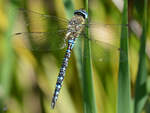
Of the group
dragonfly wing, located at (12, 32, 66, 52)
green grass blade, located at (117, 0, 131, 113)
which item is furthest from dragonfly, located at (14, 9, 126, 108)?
green grass blade, located at (117, 0, 131, 113)

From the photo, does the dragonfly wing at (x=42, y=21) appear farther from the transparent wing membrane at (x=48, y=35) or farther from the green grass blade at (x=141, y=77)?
the green grass blade at (x=141, y=77)

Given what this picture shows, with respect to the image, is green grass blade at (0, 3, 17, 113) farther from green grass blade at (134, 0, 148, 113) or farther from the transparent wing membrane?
green grass blade at (134, 0, 148, 113)

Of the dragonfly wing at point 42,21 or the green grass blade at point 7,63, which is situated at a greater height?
the dragonfly wing at point 42,21

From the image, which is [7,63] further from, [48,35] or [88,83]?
[88,83]

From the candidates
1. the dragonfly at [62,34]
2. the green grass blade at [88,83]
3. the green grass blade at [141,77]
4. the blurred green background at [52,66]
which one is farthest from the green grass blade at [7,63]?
the green grass blade at [141,77]

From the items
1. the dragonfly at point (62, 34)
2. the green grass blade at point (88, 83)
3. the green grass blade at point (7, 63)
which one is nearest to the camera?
the green grass blade at point (88, 83)

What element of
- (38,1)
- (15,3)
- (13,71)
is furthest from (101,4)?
(13,71)

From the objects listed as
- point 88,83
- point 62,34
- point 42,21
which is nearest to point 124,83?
point 88,83

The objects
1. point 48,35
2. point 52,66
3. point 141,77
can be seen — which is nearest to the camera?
point 141,77

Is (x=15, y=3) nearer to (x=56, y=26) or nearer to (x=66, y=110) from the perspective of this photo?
(x=56, y=26)
